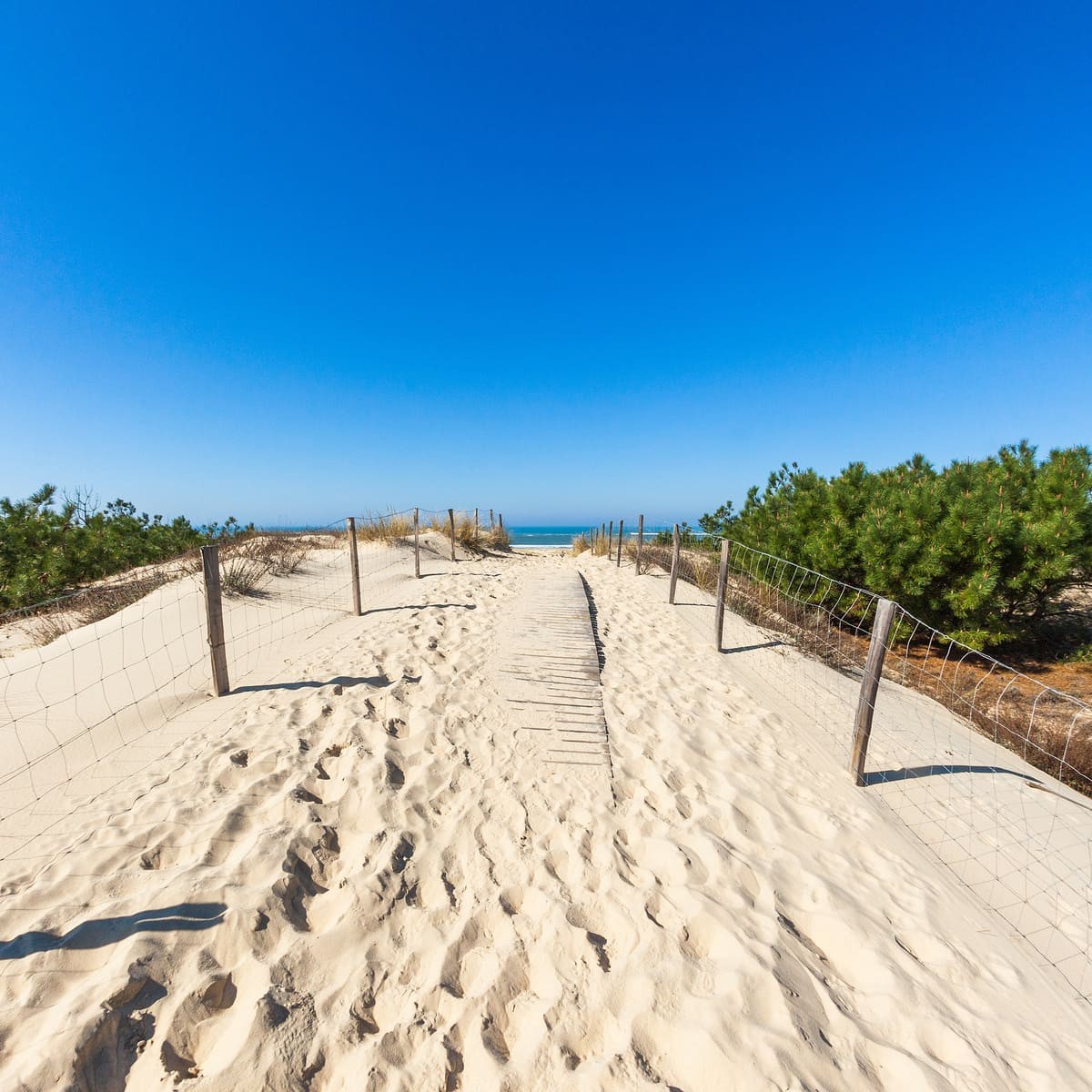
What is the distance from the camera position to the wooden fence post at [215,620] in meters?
4.14

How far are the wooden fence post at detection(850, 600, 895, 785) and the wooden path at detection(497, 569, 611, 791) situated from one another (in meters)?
1.90

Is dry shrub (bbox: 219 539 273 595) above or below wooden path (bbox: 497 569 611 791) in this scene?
above

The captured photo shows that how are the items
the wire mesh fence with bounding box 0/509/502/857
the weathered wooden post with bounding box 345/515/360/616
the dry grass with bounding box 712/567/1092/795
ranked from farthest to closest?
the weathered wooden post with bounding box 345/515/360/616
the dry grass with bounding box 712/567/1092/795
the wire mesh fence with bounding box 0/509/502/857

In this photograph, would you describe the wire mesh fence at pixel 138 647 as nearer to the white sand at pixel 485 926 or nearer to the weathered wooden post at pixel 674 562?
the white sand at pixel 485 926

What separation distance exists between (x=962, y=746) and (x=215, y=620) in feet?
22.4

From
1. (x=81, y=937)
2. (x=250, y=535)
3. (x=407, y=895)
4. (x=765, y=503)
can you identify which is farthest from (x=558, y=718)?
(x=250, y=535)

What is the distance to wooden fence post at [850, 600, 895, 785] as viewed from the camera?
3.60 metres

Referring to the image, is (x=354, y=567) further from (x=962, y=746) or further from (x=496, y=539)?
(x=496, y=539)

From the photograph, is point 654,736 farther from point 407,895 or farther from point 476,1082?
point 476,1082

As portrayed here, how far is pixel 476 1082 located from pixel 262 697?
3.39 m

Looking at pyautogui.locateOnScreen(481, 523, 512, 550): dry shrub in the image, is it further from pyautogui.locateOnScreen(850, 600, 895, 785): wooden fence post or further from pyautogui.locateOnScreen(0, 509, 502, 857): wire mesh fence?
pyautogui.locateOnScreen(850, 600, 895, 785): wooden fence post

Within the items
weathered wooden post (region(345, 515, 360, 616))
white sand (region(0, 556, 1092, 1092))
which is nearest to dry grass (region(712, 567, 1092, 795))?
white sand (region(0, 556, 1092, 1092))

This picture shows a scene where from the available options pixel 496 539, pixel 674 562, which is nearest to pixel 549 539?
pixel 496 539

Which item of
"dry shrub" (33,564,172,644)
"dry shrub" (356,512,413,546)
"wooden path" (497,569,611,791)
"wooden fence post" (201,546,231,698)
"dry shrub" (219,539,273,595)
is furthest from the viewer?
"dry shrub" (356,512,413,546)
